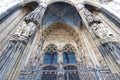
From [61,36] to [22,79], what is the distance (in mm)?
6088

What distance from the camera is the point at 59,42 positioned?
877cm

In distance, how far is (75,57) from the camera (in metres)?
7.75

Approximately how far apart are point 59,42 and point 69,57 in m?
1.48

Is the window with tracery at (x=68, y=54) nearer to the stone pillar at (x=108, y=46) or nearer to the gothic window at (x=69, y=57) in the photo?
the gothic window at (x=69, y=57)

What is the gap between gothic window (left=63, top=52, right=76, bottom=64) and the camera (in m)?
7.42

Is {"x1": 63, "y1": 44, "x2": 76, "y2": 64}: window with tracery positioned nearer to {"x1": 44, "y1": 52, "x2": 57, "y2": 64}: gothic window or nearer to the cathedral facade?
the cathedral facade

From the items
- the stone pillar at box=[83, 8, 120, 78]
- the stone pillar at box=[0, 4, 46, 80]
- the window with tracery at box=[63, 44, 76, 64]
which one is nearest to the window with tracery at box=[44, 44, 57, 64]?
the window with tracery at box=[63, 44, 76, 64]

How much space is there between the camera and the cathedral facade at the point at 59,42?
3.88m

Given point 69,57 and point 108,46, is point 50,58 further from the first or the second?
point 108,46

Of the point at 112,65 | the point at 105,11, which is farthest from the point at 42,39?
the point at 112,65

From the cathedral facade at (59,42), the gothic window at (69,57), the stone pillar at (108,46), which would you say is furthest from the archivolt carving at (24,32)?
the gothic window at (69,57)

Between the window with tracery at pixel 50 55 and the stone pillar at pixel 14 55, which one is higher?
the window with tracery at pixel 50 55

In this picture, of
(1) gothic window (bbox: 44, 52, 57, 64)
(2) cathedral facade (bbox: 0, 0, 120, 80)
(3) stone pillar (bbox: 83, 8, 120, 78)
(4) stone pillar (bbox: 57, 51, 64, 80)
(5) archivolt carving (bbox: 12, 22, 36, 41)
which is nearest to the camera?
(3) stone pillar (bbox: 83, 8, 120, 78)

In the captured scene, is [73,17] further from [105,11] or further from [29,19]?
[29,19]
